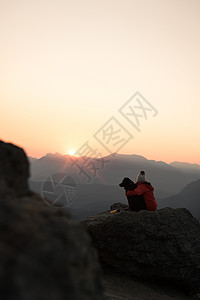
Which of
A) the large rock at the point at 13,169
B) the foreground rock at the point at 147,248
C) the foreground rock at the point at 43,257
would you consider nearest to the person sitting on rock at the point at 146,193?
the foreground rock at the point at 147,248

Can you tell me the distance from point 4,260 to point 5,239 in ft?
0.75

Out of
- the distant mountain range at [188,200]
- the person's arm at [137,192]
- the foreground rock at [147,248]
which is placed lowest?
the distant mountain range at [188,200]

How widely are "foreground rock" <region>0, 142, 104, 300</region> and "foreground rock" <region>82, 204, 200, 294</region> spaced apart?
6482 millimetres

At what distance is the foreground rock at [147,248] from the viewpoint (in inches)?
348

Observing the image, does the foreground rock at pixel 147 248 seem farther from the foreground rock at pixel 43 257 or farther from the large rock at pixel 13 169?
the foreground rock at pixel 43 257

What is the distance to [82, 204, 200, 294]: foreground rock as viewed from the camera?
8836 mm

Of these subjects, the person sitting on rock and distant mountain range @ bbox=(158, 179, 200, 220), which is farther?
distant mountain range @ bbox=(158, 179, 200, 220)

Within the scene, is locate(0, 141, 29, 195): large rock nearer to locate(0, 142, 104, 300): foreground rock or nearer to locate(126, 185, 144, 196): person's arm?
locate(0, 142, 104, 300): foreground rock

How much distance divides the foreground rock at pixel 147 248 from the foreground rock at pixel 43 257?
6482mm

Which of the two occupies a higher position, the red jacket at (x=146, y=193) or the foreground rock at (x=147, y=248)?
the red jacket at (x=146, y=193)

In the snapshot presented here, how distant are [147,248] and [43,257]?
777 centimetres

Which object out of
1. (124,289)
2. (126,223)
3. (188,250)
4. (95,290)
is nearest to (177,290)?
(188,250)

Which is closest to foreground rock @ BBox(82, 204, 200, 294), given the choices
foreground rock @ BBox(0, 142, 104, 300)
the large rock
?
the large rock

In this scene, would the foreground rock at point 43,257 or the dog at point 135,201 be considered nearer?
the foreground rock at point 43,257
